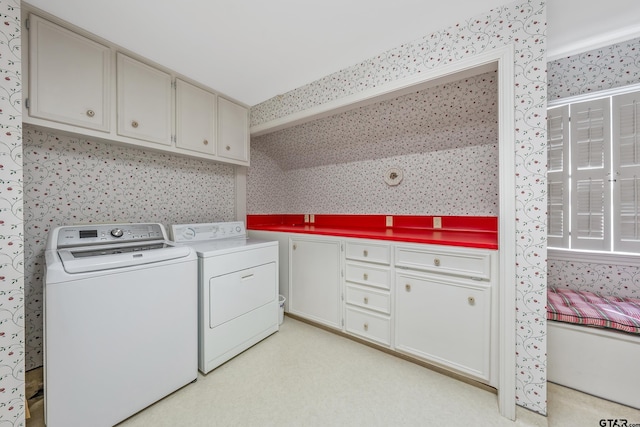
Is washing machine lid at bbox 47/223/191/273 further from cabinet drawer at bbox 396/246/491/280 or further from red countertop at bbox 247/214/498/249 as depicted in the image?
cabinet drawer at bbox 396/246/491/280

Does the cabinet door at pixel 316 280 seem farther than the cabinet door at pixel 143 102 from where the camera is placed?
Yes

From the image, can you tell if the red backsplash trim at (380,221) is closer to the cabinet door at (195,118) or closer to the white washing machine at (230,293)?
the white washing machine at (230,293)

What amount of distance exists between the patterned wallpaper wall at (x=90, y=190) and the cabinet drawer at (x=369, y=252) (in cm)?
166

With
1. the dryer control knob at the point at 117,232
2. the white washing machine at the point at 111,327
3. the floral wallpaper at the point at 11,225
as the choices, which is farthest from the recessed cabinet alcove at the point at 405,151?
the floral wallpaper at the point at 11,225

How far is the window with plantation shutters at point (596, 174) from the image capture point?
1.79 m

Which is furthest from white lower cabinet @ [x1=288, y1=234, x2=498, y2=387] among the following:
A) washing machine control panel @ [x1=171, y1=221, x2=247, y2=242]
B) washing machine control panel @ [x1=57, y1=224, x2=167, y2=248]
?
washing machine control panel @ [x1=57, y1=224, x2=167, y2=248]

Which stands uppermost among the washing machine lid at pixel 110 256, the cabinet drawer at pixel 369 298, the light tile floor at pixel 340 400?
the washing machine lid at pixel 110 256

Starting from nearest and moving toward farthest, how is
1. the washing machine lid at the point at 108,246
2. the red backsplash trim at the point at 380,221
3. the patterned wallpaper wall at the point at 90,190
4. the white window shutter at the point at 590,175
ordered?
1. the washing machine lid at the point at 108,246
2. the patterned wallpaper wall at the point at 90,190
3. the white window shutter at the point at 590,175
4. the red backsplash trim at the point at 380,221

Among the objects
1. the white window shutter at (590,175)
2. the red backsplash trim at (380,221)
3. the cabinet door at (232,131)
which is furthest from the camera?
the cabinet door at (232,131)

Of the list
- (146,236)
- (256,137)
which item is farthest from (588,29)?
(146,236)

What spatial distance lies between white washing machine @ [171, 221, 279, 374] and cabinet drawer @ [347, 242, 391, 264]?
73 cm

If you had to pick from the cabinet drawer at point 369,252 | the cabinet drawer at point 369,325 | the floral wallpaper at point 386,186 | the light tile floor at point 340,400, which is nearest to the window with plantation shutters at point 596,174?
the floral wallpaper at point 386,186

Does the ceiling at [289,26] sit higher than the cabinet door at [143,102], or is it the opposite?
the ceiling at [289,26]

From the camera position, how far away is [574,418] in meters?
1.38
